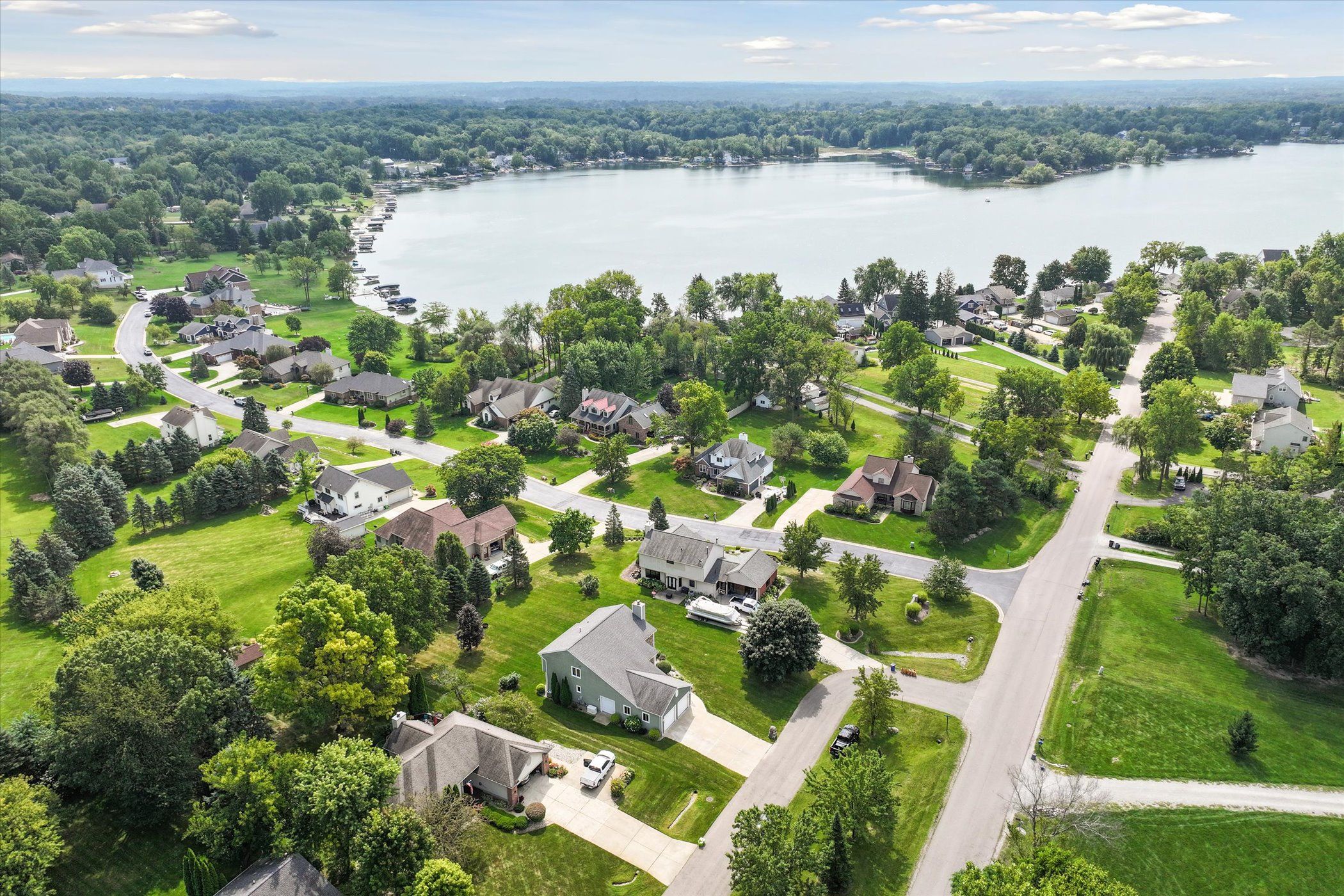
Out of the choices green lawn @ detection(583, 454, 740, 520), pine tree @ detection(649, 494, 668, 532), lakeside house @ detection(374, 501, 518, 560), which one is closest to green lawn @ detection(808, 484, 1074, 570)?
green lawn @ detection(583, 454, 740, 520)

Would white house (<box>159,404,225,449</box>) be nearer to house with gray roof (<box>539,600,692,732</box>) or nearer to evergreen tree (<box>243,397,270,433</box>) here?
evergreen tree (<box>243,397,270,433</box>)

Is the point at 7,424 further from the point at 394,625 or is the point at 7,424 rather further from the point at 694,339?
the point at 694,339

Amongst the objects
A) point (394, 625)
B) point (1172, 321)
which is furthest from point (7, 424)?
point (1172, 321)

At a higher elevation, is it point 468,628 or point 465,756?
point 468,628

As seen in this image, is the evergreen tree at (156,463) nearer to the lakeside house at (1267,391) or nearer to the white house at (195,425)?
the white house at (195,425)

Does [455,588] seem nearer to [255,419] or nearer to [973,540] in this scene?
[973,540]

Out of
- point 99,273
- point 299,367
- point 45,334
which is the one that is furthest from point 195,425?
point 99,273

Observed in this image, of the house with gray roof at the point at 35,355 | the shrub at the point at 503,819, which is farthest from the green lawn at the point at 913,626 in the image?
the house with gray roof at the point at 35,355
